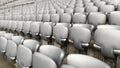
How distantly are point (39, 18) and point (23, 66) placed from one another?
1.38 m

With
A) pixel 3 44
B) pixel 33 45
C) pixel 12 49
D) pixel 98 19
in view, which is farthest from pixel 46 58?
pixel 3 44

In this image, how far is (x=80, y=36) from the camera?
0.92 metres

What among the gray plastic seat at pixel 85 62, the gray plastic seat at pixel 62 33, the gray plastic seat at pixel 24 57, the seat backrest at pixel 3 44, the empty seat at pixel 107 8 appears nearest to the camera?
the gray plastic seat at pixel 85 62

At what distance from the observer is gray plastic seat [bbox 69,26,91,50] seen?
0.90 m

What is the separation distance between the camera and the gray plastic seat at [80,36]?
90 cm

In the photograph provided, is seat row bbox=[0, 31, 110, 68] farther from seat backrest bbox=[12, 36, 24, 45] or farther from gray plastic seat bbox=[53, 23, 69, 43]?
gray plastic seat bbox=[53, 23, 69, 43]

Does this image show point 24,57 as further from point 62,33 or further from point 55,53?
point 62,33

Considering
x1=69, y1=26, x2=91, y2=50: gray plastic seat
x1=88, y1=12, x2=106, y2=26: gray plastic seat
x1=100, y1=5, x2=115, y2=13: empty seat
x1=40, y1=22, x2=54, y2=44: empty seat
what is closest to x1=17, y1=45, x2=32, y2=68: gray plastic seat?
x1=69, y1=26, x2=91, y2=50: gray plastic seat

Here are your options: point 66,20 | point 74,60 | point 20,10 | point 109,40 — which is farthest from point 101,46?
point 20,10

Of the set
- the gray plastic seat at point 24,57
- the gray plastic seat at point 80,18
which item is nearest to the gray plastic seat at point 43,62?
the gray plastic seat at point 24,57

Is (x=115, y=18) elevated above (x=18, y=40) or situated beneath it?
elevated above

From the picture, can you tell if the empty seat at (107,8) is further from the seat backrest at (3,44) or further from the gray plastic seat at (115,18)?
the seat backrest at (3,44)

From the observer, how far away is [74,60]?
24.0 inches

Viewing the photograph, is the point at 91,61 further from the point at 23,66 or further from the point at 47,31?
the point at 47,31
